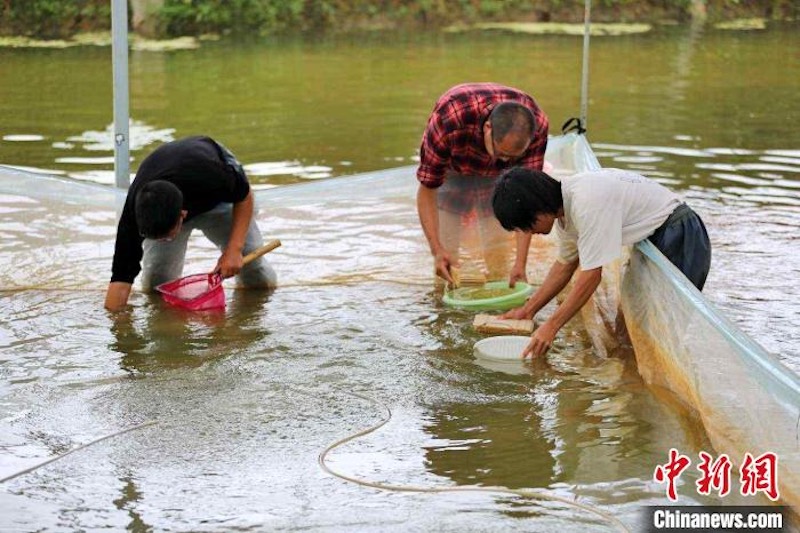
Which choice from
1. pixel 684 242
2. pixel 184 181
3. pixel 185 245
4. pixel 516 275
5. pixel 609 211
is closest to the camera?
pixel 609 211

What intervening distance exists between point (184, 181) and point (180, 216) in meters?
0.30

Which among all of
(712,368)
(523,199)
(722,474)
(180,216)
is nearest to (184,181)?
(180,216)

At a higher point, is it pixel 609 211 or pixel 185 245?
pixel 609 211

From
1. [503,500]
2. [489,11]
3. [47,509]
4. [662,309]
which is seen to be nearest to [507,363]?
[662,309]

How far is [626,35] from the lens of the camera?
16312 millimetres

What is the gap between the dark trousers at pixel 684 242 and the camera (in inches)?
160

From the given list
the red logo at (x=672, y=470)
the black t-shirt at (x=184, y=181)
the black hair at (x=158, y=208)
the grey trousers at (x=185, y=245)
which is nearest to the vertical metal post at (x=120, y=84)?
the grey trousers at (x=185, y=245)

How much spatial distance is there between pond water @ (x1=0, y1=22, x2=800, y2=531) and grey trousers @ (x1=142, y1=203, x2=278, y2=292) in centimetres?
15

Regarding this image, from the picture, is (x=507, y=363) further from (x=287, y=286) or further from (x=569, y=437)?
(x=287, y=286)

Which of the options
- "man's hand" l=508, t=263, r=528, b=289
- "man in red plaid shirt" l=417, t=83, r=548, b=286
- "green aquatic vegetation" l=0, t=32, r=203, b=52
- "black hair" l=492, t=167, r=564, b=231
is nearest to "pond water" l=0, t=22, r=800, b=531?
"man's hand" l=508, t=263, r=528, b=289

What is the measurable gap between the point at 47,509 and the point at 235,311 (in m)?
1.97

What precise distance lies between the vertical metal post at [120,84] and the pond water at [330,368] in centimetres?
23

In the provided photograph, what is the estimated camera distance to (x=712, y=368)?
11.0 ft

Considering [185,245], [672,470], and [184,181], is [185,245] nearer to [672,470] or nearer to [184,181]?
[184,181]
